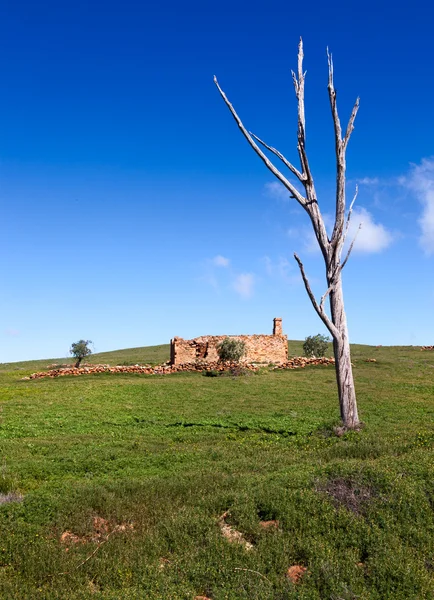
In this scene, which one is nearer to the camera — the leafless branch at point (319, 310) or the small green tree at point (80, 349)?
the leafless branch at point (319, 310)

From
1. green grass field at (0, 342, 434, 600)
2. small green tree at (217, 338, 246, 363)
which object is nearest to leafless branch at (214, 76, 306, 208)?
green grass field at (0, 342, 434, 600)

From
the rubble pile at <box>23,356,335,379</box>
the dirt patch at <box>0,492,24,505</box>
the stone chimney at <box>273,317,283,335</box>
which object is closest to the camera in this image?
the dirt patch at <box>0,492,24,505</box>

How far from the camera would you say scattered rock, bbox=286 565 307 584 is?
666cm

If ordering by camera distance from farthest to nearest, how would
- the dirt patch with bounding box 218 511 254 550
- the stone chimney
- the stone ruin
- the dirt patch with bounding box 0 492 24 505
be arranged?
the stone chimney
the stone ruin
the dirt patch with bounding box 0 492 24 505
the dirt patch with bounding box 218 511 254 550

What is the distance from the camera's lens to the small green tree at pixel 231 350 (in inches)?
1648

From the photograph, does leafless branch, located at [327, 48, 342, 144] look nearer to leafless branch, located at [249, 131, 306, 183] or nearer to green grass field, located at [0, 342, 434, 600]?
leafless branch, located at [249, 131, 306, 183]

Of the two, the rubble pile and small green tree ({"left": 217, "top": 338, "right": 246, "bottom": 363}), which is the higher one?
small green tree ({"left": 217, "top": 338, "right": 246, "bottom": 363})

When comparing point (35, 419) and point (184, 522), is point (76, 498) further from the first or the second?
point (35, 419)

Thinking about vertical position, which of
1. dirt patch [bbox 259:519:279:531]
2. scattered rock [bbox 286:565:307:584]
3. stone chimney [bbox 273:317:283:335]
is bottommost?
scattered rock [bbox 286:565:307:584]

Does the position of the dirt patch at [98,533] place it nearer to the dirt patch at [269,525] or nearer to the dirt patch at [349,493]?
the dirt patch at [269,525]

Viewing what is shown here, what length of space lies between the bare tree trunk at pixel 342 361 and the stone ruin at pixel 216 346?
1108 inches

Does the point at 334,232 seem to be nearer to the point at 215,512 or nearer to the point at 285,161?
the point at 285,161

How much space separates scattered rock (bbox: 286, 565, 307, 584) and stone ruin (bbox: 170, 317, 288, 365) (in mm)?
36310

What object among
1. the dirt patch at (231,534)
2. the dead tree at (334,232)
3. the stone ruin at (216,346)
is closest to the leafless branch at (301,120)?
the dead tree at (334,232)
